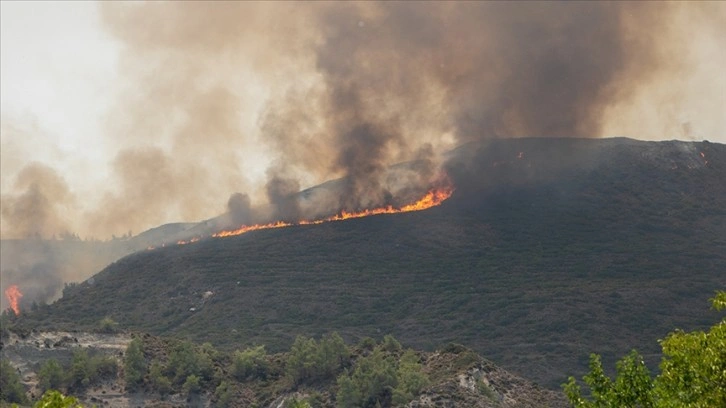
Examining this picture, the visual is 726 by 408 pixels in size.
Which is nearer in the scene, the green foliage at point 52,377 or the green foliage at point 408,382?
the green foliage at point 408,382

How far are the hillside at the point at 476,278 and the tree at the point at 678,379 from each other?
84202 mm

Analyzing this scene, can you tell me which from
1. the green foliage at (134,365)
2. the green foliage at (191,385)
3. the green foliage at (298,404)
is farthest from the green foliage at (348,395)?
the green foliage at (134,365)

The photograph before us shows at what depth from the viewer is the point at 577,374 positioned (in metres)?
114

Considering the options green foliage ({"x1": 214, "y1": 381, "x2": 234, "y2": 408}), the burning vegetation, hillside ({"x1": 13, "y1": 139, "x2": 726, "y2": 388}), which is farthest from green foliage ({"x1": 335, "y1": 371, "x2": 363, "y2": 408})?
the burning vegetation

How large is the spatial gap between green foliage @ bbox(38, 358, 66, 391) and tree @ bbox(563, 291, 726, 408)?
65903mm

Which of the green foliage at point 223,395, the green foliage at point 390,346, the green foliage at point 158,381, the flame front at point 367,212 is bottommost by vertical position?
the green foliage at point 223,395

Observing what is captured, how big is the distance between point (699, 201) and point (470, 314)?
240ft

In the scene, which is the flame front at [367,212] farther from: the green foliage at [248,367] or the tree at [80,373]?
the tree at [80,373]

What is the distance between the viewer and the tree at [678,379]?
24688mm

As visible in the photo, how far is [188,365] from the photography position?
87.6m

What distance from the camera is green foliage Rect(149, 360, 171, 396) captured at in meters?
84.1

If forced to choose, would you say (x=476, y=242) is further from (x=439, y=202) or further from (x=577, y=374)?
(x=577, y=374)

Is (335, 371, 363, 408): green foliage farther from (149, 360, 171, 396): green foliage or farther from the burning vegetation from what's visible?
the burning vegetation

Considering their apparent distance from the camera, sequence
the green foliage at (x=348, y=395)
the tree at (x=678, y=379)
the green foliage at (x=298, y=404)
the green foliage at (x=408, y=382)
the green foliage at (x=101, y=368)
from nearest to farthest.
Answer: the tree at (x=678, y=379)
the green foliage at (x=298, y=404)
the green foliage at (x=408, y=382)
the green foliage at (x=348, y=395)
the green foliage at (x=101, y=368)
